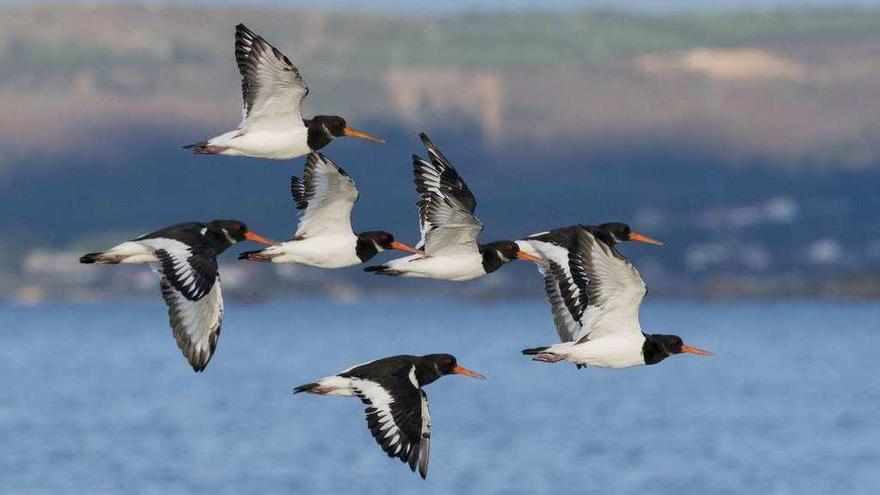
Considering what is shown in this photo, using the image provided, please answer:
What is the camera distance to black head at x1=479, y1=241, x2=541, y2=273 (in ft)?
70.9

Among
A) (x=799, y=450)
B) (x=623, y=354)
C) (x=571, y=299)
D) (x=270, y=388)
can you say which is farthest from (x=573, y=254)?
(x=270, y=388)

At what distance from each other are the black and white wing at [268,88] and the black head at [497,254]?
8.43 feet

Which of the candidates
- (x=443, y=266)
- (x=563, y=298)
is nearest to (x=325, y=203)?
(x=443, y=266)

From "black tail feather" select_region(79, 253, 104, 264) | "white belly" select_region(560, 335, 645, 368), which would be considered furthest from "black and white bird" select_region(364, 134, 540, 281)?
"black tail feather" select_region(79, 253, 104, 264)

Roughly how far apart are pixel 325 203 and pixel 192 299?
102 inches

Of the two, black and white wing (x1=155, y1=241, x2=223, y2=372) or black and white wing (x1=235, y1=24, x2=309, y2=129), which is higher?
black and white wing (x1=235, y1=24, x2=309, y2=129)

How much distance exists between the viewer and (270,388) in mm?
92312

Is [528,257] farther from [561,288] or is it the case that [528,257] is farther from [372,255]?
[372,255]

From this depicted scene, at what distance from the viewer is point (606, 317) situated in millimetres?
20000

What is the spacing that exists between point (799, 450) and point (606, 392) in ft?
91.8

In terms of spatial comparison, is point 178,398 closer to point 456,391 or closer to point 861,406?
point 456,391

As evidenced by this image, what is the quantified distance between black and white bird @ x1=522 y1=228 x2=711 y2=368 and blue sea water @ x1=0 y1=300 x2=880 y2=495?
92.8 ft

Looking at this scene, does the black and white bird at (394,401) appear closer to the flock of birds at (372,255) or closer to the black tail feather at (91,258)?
the flock of birds at (372,255)

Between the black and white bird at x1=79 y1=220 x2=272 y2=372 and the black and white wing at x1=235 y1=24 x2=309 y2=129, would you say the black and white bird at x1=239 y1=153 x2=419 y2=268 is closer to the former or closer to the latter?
the black and white bird at x1=79 y1=220 x2=272 y2=372
